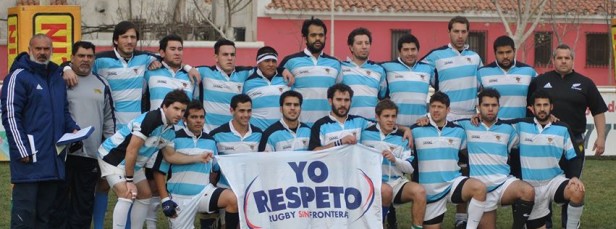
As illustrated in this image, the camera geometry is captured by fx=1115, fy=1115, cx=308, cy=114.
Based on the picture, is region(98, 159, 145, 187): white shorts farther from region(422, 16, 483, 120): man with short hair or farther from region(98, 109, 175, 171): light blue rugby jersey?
region(422, 16, 483, 120): man with short hair

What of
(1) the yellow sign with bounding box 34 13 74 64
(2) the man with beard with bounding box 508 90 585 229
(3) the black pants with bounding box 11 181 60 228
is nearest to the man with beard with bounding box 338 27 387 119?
(2) the man with beard with bounding box 508 90 585 229

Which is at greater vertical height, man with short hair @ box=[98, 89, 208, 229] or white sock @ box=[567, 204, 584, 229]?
man with short hair @ box=[98, 89, 208, 229]

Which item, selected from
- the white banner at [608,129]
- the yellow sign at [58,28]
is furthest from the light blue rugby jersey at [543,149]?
the white banner at [608,129]

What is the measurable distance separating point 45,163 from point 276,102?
247 centimetres

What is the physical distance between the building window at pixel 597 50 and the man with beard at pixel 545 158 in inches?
1190

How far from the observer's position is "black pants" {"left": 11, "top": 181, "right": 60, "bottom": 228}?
9.54 m

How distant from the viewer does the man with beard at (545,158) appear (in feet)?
34.4

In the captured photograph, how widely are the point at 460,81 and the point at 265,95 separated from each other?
1.97 m

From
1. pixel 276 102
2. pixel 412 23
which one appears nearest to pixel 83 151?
pixel 276 102

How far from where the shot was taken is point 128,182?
977 cm

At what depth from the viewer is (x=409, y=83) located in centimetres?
1113

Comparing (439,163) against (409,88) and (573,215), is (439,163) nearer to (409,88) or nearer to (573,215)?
(409,88)

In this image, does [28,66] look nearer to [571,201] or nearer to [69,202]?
[69,202]

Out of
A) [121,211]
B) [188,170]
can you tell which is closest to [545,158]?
[188,170]
